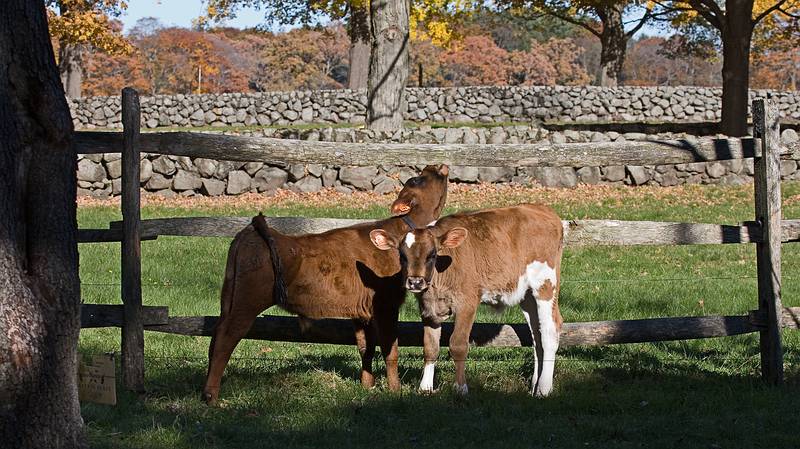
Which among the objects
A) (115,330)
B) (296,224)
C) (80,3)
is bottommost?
(115,330)

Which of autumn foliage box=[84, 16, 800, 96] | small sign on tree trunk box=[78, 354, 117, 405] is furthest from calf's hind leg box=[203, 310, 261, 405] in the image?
autumn foliage box=[84, 16, 800, 96]

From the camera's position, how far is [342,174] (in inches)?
872

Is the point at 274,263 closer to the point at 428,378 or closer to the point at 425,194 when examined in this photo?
the point at 428,378

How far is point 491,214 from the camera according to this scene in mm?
7855

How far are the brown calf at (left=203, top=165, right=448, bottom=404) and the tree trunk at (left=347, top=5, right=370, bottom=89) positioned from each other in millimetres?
29682

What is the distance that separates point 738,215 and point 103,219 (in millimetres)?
11641

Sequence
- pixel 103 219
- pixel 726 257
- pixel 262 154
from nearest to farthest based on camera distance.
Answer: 1. pixel 262 154
2. pixel 726 257
3. pixel 103 219

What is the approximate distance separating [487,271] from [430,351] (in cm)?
72

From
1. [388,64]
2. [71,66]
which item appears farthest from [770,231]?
[71,66]

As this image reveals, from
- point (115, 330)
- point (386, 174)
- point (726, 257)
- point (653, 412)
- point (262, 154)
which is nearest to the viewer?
point (653, 412)

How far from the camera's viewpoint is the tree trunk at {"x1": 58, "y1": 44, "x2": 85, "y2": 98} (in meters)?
39.2

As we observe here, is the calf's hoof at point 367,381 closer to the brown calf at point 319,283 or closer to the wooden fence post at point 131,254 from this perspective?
the brown calf at point 319,283

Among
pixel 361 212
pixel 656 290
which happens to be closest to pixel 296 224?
pixel 656 290

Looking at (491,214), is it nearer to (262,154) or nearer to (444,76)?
(262,154)
